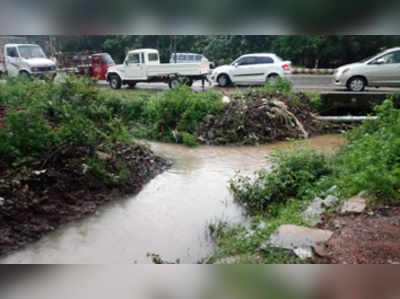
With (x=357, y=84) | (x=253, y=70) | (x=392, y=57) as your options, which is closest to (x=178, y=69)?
(x=253, y=70)

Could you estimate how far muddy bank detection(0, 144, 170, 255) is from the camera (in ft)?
15.0

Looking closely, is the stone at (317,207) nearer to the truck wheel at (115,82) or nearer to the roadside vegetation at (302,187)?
the roadside vegetation at (302,187)

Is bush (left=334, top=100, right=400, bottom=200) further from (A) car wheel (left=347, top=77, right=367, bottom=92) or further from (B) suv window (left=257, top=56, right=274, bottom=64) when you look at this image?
(B) suv window (left=257, top=56, right=274, bottom=64)

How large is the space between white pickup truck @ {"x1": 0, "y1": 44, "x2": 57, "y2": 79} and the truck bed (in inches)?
206

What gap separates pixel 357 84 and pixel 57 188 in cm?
1097

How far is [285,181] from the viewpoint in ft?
17.8

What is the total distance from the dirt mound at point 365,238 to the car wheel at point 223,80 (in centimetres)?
1197

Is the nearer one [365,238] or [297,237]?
[365,238]

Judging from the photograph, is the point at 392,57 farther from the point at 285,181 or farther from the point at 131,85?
the point at 131,85

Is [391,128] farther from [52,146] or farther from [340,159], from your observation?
[52,146]

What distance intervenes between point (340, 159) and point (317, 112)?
504 centimetres

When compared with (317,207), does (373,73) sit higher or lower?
higher

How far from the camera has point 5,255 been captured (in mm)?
4074

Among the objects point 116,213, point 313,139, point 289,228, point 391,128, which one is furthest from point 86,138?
point 313,139
